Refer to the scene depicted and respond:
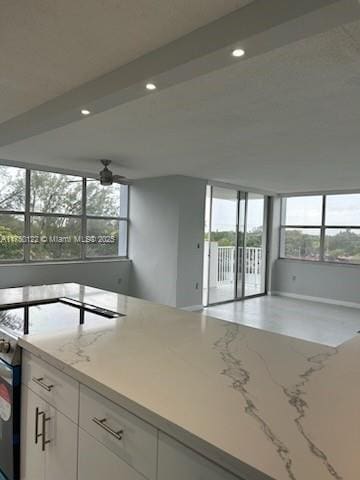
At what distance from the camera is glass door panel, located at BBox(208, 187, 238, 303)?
23.4 feet

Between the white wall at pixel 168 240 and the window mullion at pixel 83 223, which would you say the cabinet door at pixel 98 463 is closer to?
the white wall at pixel 168 240

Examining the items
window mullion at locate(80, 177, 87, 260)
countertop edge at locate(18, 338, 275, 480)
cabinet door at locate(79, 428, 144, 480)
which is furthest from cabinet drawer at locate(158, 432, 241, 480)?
window mullion at locate(80, 177, 87, 260)

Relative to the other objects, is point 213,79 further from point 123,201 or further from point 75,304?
point 123,201

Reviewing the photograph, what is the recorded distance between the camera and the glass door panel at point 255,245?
797cm

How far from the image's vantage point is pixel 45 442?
1.46 metres

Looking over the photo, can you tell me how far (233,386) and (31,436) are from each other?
39.5 inches

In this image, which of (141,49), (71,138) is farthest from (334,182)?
(141,49)

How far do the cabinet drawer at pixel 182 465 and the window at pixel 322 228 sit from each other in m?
7.40

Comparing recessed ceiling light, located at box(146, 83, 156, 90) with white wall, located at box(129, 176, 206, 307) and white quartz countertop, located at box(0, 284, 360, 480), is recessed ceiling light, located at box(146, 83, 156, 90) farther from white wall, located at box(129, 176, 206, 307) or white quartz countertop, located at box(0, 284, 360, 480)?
white wall, located at box(129, 176, 206, 307)

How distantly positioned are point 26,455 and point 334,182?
20.9ft

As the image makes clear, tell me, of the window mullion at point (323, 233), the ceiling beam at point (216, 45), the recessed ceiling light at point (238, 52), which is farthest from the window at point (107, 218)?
the recessed ceiling light at point (238, 52)

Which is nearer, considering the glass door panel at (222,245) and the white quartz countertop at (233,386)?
the white quartz countertop at (233,386)

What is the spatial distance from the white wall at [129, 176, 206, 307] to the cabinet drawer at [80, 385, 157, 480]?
16.4ft

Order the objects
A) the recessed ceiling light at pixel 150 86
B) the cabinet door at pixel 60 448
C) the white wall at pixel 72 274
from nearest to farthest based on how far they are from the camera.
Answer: the cabinet door at pixel 60 448 < the recessed ceiling light at pixel 150 86 < the white wall at pixel 72 274
